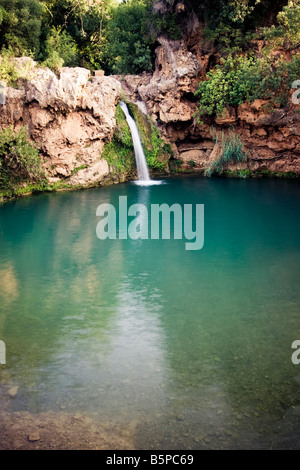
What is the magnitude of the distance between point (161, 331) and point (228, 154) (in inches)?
629

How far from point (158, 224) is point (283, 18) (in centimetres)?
1134

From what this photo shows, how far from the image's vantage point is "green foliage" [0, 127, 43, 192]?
1775 centimetres

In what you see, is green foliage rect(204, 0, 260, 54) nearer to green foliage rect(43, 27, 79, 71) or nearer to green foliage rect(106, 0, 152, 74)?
green foliage rect(106, 0, 152, 74)

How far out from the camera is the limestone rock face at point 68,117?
18625 millimetres

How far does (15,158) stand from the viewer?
18.2 m

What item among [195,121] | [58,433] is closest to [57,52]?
[195,121]

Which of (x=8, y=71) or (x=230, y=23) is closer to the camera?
(x=8, y=71)

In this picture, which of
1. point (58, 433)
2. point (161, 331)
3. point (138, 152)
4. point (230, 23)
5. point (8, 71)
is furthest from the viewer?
point (138, 152)

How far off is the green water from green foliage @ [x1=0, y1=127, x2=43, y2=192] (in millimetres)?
4719

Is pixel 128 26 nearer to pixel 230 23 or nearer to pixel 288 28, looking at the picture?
pixel 230 23

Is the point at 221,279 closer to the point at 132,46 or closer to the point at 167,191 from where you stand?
the point at 167,191

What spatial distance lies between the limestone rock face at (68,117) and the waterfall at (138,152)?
1.45m

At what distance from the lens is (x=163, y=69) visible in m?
23.6

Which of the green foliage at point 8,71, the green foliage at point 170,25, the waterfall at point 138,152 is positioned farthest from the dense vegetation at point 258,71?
the green foliage at point 8,71
